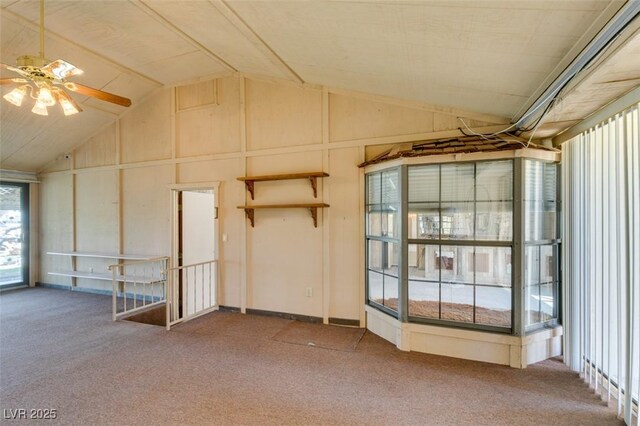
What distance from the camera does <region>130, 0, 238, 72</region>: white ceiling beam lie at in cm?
299

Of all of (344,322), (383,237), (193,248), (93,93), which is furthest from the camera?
(193,248)

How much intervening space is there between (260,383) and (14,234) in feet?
22.7

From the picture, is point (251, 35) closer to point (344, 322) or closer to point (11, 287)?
point (344, 322)

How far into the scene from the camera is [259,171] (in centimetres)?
438

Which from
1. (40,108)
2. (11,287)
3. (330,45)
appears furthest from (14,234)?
(330,45)

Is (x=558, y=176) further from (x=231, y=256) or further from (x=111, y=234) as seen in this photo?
(x=111, y=234)

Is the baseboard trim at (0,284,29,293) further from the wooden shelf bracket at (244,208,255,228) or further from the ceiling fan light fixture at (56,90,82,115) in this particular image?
the wooden shelf bracket at (244,208,255,228)

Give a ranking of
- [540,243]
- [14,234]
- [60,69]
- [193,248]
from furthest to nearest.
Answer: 1. [14,234]
2. [193,248]
3. [540,243]
4. [60,69]

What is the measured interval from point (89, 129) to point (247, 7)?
4774 millimetres

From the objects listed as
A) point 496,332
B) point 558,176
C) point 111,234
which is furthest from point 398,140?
point 111,234

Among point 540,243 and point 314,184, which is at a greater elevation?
point 314,184

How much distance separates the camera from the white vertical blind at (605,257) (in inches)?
82.9

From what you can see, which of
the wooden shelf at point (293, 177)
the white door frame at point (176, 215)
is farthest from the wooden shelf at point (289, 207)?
the white door frame at point (176, 215)

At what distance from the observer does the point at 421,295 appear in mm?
3236
